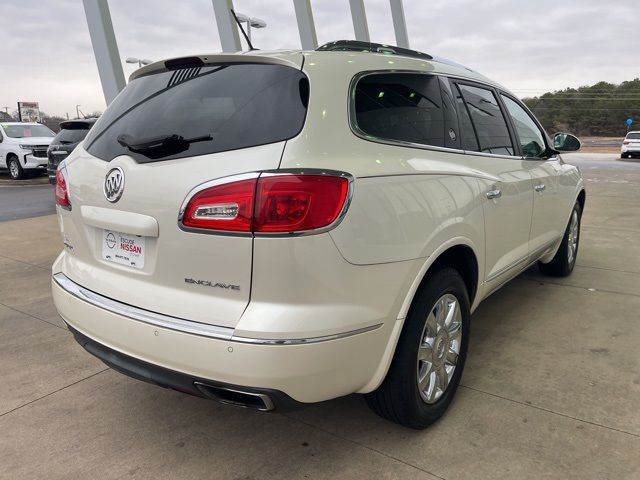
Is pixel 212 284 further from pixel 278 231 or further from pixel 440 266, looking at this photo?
pixel 440 266

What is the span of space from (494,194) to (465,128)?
41 cm

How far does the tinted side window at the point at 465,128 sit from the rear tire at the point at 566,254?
2181 millimetres

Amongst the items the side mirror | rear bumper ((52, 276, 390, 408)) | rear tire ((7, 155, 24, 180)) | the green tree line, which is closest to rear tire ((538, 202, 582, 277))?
the side mirror

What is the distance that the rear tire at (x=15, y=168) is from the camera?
15.4 m

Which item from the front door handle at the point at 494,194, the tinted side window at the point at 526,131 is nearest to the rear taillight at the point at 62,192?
the front door handle at the point at 494,194

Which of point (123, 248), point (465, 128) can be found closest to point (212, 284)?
point (123, 248)

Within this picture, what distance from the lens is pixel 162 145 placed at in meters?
2.09

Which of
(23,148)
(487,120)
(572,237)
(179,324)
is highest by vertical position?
(23,148)

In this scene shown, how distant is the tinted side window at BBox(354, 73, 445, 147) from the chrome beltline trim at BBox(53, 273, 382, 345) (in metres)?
0.85

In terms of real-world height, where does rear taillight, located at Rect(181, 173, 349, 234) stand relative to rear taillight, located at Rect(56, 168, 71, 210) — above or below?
below

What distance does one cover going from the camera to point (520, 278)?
5.01m

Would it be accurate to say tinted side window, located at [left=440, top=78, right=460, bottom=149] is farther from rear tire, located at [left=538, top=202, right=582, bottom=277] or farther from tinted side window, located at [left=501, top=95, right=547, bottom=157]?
rear tire, located at [left=538, top=202, right=582, bottom=277]

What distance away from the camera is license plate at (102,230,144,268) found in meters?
2.14

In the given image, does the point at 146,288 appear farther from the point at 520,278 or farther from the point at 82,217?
the point at 520,278
